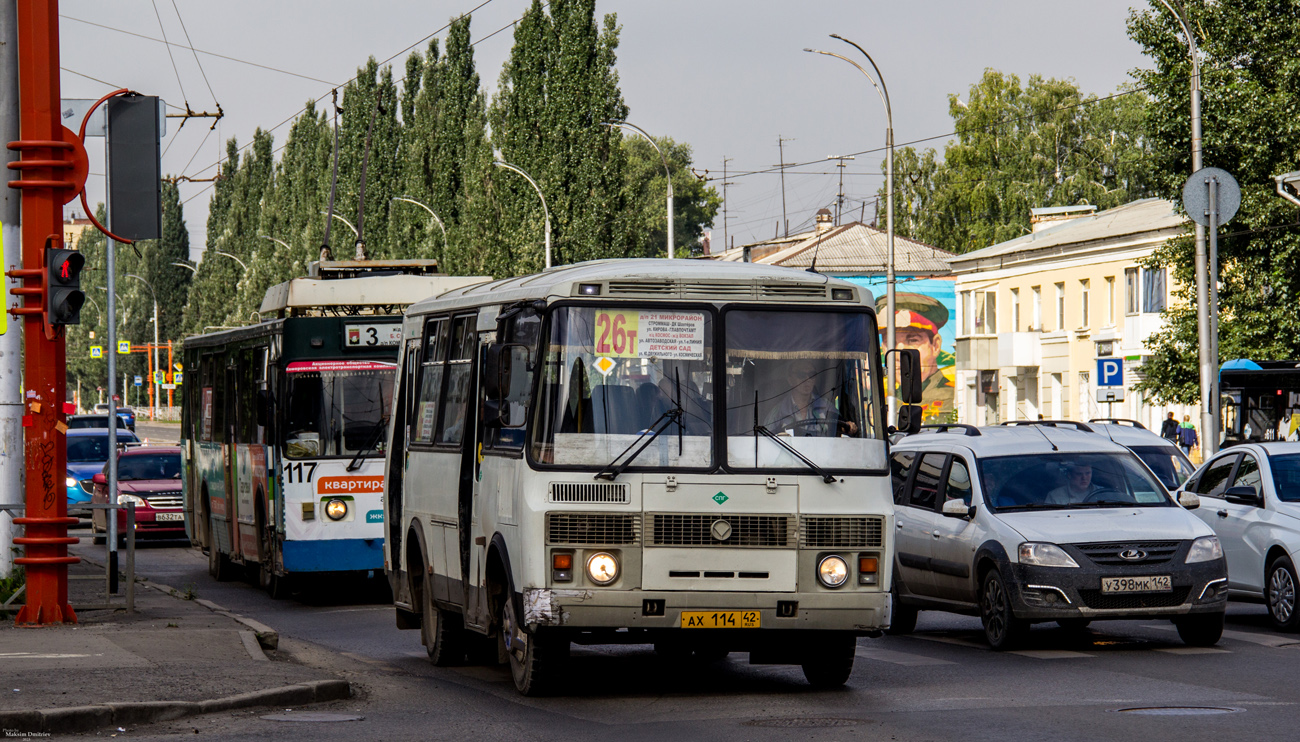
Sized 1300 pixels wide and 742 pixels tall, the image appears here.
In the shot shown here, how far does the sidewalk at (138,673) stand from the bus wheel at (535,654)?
1.06 meters

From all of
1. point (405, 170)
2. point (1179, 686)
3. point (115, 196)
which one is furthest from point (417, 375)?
point (405, 170)

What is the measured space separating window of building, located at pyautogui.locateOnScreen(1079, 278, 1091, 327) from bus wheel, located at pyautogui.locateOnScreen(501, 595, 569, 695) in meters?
54.1

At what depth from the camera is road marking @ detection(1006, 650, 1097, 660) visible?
517 inches

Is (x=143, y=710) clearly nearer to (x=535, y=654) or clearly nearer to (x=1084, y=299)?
(x=535, y=654)

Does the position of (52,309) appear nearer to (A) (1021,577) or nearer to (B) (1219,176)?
(A) (1021,577)

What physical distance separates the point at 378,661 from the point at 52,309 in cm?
361

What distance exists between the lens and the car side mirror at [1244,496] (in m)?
15.5

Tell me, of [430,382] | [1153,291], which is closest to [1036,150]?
[1153,291]

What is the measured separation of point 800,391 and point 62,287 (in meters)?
6.26

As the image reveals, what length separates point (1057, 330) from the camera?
6519cm

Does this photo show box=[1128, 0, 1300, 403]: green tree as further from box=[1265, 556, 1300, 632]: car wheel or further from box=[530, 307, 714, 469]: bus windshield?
box=[530, 307, 714, 469]: bus windshield

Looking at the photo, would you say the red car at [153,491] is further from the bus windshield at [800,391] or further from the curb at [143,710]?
the bus windshield at [800,391]

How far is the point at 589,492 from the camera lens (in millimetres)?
10305

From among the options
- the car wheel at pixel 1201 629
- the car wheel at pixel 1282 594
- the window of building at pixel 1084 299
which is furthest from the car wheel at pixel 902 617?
the window of building at pixel 1084 299
